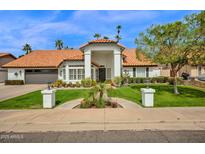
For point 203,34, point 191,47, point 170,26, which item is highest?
point 170,26

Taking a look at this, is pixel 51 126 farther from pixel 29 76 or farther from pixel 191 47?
pixel 29 76

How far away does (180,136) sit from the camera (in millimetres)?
5711

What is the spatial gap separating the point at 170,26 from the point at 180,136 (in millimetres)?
11416

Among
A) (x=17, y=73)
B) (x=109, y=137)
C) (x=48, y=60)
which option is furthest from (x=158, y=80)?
(x=109, y=137)

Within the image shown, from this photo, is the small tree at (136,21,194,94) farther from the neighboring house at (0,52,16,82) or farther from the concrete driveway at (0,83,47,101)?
the neighboring house at (0,52,16,82)

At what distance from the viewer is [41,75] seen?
101 ft

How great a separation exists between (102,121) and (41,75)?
25.4 metres

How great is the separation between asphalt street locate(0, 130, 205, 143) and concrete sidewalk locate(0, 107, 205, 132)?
0.46m

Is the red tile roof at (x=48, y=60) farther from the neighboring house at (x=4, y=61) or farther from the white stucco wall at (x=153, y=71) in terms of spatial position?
the neighboring house at (x=4, y=61)

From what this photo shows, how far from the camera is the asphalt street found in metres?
5.41

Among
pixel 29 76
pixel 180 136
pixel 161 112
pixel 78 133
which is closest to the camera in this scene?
pixel 180 136

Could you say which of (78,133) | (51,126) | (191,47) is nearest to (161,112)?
(78,133)

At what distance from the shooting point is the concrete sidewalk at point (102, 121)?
6.77m

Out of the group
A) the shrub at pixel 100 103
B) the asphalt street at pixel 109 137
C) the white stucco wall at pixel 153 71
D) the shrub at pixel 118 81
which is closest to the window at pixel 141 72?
the white stucco wall at pixel 153 71
